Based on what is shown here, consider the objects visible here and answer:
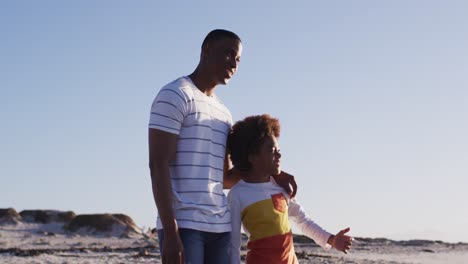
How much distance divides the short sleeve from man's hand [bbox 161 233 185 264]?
0.52 metres

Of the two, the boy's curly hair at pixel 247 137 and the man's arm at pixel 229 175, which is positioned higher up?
the boy's curly hair at pixel 247 137

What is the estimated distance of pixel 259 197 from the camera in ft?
13.9

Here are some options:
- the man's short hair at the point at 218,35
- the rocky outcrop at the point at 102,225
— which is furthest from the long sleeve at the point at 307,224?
the rocky outcrop at the point at 102,225

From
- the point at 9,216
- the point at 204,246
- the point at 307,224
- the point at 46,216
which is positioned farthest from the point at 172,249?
the point at 46,216

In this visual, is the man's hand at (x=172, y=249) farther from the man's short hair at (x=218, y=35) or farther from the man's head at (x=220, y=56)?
the man's short hair at (x=218, y=35)

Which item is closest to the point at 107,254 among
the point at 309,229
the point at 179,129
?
the point at 309,229

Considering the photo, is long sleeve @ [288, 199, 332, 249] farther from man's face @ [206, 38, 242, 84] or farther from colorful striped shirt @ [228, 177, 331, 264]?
man's face @ [206, 38, 242, 84]

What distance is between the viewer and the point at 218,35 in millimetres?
3938

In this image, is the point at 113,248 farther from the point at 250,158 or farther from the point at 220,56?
the point at 220,56

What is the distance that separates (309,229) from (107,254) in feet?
34.3

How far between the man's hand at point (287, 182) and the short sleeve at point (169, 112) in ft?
3.26

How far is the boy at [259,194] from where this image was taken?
4.17 metres

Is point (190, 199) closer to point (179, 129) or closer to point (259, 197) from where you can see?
point (179, 129)

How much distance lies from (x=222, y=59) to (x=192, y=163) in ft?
2.01
